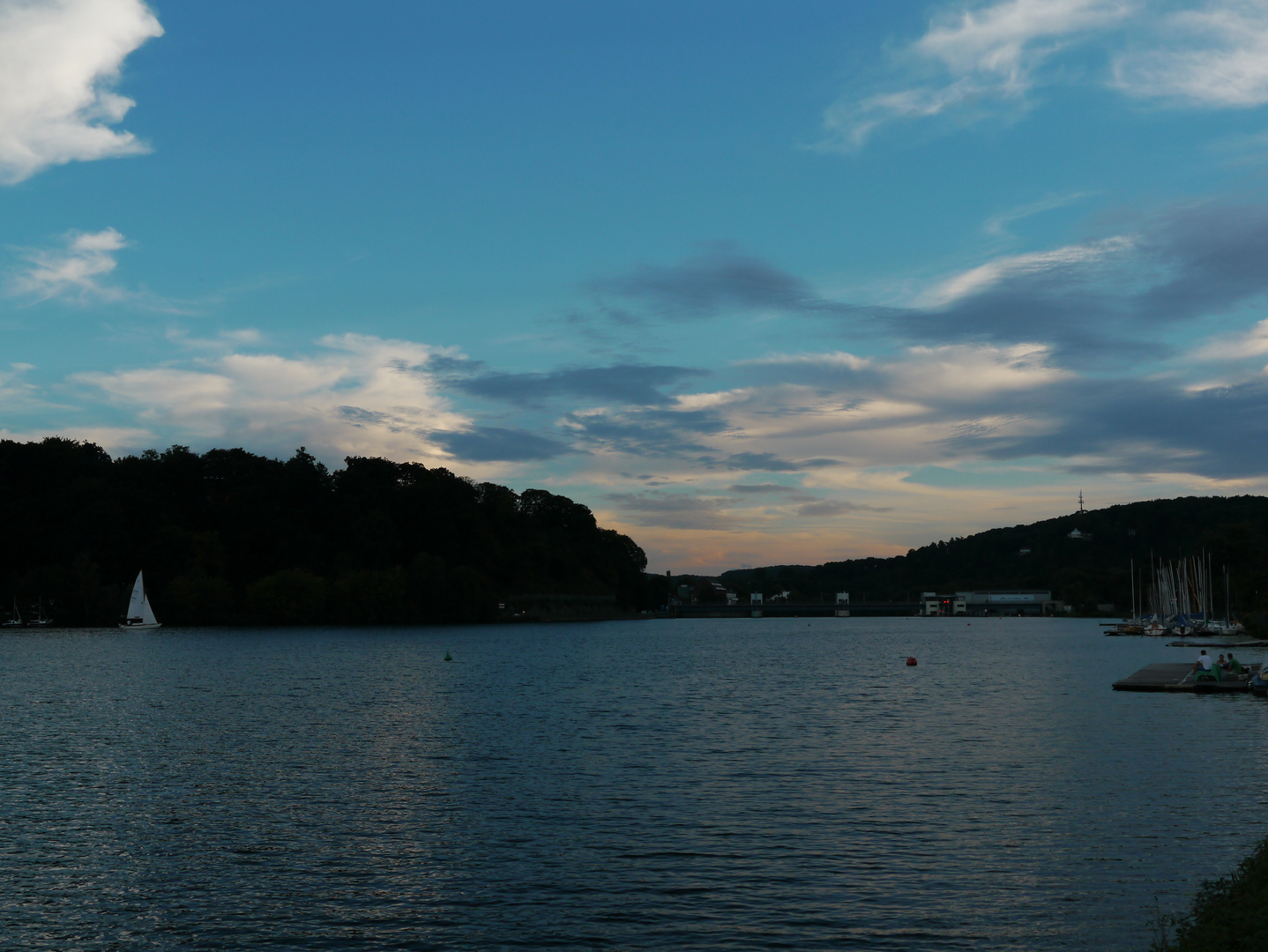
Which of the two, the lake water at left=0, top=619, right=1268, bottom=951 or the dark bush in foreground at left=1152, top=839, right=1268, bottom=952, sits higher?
the dark bush in foreground at left=1152, top=839, right=1268, bottom=952

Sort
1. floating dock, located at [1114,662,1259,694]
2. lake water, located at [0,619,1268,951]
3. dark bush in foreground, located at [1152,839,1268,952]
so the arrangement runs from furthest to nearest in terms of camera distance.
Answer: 1. floating dock, located at [1114,662,1259,694]
2. lake water, located at [0,619,1268,951]
3. dark bush in foreground, located at [1152,839,1268,952]

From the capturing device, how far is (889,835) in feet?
99.8

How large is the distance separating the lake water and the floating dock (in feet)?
7.47

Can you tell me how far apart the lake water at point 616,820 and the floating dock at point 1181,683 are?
228 cm

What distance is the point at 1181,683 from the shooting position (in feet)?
243

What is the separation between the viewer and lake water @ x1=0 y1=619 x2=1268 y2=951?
2267 cm

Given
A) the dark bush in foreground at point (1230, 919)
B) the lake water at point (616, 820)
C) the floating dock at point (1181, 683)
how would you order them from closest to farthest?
the dark bush in foreground at point (1230, 919) < the lake water at point (616, 820) < the floating dock at point (1181, 683)

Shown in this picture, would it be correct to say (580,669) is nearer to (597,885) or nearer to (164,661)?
(164,661)

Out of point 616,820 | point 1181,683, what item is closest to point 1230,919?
point 616,820

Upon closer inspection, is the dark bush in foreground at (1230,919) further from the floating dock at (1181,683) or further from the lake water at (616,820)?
the floating dock at (1181,683)

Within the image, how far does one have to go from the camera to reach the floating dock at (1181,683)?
70875 mm

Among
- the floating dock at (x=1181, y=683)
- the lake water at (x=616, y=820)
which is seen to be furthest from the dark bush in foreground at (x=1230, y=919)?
the floating dock at (x=1181, y=683)

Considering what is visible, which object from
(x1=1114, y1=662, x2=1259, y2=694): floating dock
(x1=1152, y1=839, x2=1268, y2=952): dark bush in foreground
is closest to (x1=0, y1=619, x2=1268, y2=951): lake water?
(x1=1152, y1=839, x2=1268, y2=952): dark bush in foreground

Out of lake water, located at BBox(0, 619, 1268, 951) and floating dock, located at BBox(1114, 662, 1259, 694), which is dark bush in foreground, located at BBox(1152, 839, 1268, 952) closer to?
lake water, located at BBox(0, 619, 1268, 951)
